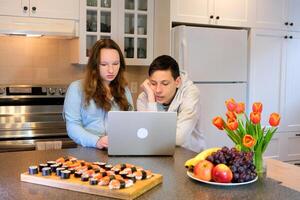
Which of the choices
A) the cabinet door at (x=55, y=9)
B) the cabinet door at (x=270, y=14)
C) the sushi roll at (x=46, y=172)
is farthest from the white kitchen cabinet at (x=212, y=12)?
the sushi roll at (x=46, y=172)

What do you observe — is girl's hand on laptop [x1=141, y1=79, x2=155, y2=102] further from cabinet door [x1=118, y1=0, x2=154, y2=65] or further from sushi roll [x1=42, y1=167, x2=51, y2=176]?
cabinet door [x1=118, y1=0, x2=154, y2=65]

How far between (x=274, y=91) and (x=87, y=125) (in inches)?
88.9

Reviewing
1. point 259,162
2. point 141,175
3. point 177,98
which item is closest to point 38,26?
point 177,98

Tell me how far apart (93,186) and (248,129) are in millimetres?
615

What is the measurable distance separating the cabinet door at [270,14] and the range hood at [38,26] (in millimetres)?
1718

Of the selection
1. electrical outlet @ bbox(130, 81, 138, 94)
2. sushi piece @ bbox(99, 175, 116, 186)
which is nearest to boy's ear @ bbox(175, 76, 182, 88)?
sushi piece @ bbox(99, 175, 116, 186)

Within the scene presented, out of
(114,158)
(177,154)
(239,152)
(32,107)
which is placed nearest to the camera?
(239,152)

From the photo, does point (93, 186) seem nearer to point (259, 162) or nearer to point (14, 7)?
point (259, 162)

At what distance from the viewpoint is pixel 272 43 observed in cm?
355

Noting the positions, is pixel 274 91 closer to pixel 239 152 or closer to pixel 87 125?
pixel 87 125

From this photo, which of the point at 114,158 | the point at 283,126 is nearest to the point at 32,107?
the point at 114,158

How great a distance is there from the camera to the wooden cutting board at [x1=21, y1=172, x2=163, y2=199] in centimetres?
114

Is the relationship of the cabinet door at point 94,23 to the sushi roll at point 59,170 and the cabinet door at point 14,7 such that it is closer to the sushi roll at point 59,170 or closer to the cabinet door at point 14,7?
the cabinet door at point 14,7

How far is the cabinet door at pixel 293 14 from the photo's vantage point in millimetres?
3609
